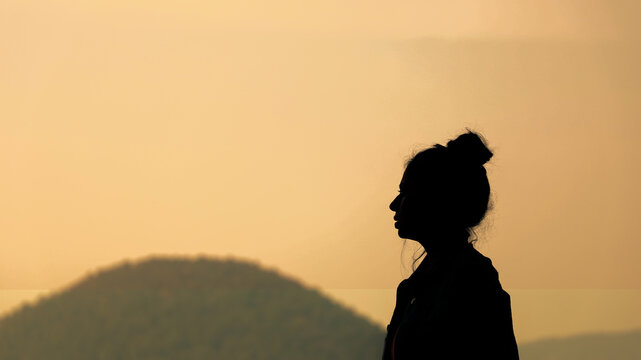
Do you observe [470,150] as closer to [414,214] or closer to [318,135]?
[414,214]

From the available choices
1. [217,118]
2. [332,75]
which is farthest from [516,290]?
[217,118]

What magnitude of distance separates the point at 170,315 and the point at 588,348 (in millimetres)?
1804

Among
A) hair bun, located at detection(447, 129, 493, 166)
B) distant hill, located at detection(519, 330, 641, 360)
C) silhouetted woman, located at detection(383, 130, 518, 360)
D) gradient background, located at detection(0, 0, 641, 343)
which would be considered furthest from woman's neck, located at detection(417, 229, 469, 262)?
distant hill, located at detection(519, 330, 641, 360)

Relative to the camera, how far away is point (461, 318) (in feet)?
4.04

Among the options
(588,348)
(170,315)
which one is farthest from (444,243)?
(588,348)

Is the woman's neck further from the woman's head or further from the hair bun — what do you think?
the hair bun

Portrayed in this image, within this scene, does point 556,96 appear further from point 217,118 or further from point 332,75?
point 217,118

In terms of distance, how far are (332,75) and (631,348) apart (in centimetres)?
177

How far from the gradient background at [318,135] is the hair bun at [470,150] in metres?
1.76

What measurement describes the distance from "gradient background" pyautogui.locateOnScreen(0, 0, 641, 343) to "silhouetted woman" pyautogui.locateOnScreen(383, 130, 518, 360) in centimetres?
174

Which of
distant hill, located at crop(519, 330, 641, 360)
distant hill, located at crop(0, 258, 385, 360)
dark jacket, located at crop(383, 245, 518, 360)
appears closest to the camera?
dark jacket, located at crop(383, 245, 518, 360)

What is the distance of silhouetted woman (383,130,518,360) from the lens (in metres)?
1.22

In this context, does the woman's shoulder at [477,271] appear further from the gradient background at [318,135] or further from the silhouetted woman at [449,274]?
the gradient background at [318,135]

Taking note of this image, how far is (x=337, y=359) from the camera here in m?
3.19
